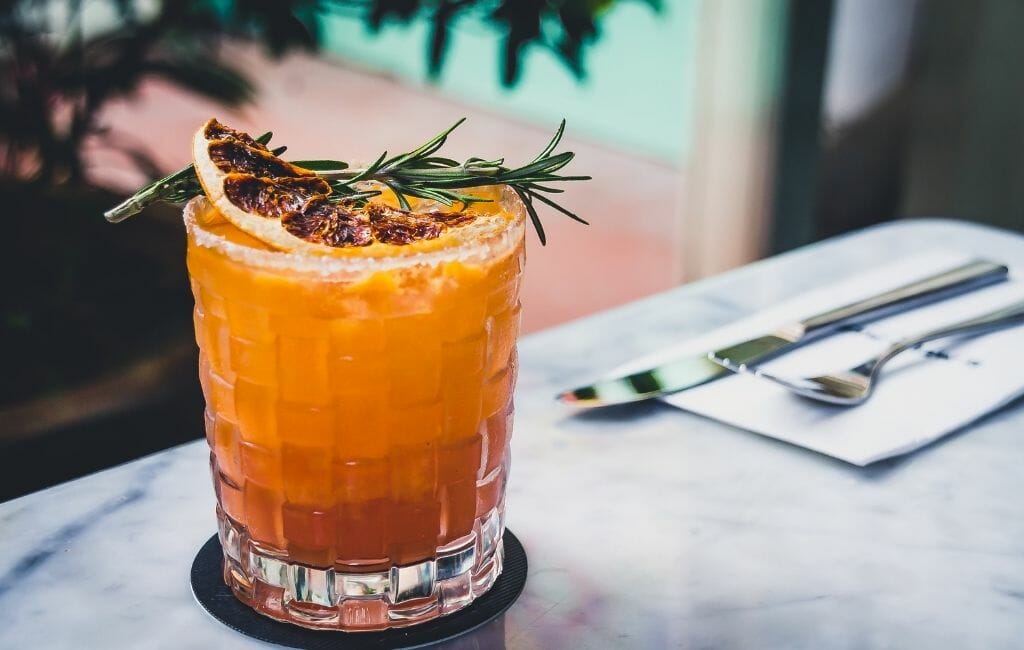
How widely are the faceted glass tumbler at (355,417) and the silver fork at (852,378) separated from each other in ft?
1.03

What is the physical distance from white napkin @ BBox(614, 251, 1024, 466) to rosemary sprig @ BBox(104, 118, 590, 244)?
29 cm

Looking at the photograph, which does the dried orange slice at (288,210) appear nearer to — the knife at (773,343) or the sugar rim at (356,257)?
the sugar rim at (356,257)

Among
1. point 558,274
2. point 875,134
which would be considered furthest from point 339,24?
point 875,134

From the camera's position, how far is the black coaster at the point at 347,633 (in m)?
0.65

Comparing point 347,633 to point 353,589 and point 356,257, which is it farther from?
point 356,257

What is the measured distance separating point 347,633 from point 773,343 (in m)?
0.50

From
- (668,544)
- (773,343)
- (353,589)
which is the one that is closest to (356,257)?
(353,589)

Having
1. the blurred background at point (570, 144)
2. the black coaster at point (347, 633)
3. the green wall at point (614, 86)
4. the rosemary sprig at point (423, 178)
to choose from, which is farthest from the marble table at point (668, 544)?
the green wall at point (614, 86)

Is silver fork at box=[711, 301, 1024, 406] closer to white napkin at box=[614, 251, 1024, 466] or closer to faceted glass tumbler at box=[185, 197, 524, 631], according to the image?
white napkin at box=[614, 251, 1024, 466]

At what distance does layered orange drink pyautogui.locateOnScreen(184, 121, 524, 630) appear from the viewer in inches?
24.5

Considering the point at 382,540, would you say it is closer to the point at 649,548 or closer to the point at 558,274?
the point at 649,548

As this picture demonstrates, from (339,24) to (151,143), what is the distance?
2.02m

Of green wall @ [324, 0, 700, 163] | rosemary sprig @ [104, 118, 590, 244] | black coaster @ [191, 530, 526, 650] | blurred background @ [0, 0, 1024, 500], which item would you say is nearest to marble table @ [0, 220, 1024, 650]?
black coaster @ [191, 530, 526, 650]

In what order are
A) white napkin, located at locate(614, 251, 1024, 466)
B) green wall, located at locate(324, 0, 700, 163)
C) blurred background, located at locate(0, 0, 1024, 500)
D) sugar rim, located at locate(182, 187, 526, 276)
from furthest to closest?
green wall, located at locate(324, 0, 700, 163) → blurred background, located at locate(0, 0, 1024, 500) → white napkin, located at locate(614, 251, 1024, 466) → sugar rim, located at locate(182, 187, 526, 276)
